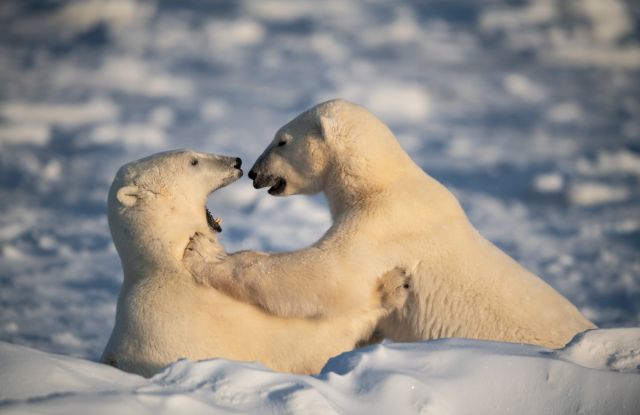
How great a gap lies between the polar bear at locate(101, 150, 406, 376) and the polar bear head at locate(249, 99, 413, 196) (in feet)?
1.94

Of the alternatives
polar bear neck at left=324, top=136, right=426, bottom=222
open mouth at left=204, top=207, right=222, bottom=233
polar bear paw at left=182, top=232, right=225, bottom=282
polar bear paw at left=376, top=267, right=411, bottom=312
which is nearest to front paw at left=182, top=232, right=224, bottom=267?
polar bear paw at left=182, top=232, right=225, bottom=282

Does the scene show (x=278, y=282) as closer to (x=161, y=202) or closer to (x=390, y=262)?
(x=390, y=262)

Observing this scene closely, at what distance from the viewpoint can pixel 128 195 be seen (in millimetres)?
5363

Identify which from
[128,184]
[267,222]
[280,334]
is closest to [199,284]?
[280,334]

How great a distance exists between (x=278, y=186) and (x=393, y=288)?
132cm

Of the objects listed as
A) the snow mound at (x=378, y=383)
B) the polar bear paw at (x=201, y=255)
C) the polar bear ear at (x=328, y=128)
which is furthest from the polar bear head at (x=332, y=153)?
the snow mound at (x=378, y=383)

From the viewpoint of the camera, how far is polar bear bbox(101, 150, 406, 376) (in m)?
4.62

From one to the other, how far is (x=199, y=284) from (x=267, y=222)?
1135 centimetres

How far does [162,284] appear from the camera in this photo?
485 cm

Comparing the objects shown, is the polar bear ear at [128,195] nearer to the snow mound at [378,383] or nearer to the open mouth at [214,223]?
the open mouth at [214,223]

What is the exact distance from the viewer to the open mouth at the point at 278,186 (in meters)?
6.06

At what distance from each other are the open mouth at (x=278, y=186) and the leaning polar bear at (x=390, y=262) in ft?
0.87

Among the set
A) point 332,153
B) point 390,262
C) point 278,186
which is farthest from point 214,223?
point 390,262

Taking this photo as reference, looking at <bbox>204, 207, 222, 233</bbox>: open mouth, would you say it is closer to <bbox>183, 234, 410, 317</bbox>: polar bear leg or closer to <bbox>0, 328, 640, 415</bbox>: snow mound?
<bbox>183, 234, 410, 317</bbox>: polar bear leg
